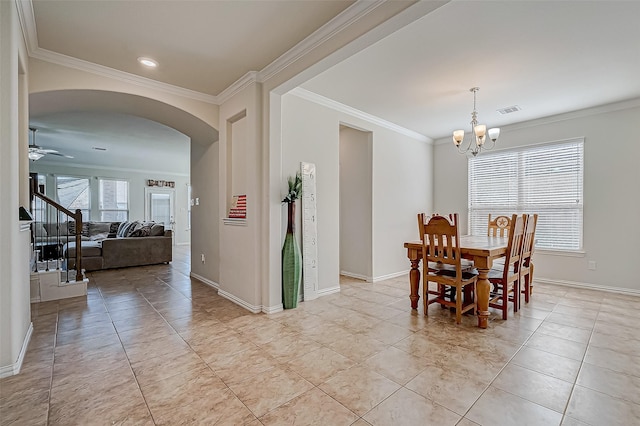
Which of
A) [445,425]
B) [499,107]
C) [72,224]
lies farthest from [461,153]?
[72,224]

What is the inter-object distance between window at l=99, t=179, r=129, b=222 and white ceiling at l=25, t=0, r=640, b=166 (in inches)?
298

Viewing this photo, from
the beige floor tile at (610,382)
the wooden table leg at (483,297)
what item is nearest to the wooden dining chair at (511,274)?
the wooden table leg at (483,297)

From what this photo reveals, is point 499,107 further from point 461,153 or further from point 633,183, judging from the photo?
point 633,183

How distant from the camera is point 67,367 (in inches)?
84.1

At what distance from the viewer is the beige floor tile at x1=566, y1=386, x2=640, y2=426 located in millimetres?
1586

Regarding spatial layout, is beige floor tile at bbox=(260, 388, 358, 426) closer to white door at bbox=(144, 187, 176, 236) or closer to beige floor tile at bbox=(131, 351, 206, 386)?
beige floor tile at bbox=(131, 351, 206, 386)

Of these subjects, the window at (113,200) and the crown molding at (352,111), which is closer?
the crown molding at (352,111)

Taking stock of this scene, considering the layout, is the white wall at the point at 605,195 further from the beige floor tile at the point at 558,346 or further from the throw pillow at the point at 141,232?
the throw pillow at the point at 141,232

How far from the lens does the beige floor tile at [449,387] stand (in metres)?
1.73

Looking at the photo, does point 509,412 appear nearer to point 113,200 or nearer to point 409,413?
point 409,413

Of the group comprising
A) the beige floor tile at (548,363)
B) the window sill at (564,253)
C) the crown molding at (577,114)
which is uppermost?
the crown molding at (577,114)

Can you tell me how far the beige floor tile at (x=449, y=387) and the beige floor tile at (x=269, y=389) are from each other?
72cm

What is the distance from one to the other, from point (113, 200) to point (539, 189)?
436 inches

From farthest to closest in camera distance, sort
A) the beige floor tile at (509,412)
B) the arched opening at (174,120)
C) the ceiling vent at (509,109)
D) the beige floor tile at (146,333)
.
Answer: the ceiling vent at (509,109), the arched opening at (174,120), the beige floor tile at (146,333), the beige floor tile at (509,412)
